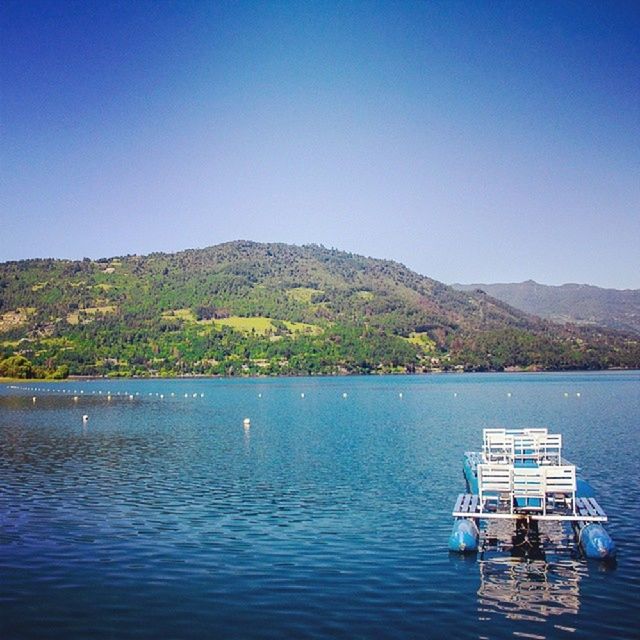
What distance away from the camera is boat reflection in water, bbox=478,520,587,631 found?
18203mm

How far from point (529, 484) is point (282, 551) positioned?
846 cm

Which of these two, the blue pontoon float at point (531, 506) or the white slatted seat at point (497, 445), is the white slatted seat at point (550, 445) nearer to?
the white slatted seat at point (497, 445)

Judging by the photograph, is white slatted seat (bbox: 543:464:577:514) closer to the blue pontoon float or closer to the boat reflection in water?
the blue pontoon float

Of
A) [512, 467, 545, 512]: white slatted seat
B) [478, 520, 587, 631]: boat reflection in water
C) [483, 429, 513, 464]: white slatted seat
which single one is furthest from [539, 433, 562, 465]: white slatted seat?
[512, 467, 545, 512]: white slatted seat

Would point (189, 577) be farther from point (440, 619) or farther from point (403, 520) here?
point (403, 520)

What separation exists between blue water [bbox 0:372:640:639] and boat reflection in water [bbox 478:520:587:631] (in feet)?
0.27

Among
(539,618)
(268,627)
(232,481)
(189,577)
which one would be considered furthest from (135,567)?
(232,481)

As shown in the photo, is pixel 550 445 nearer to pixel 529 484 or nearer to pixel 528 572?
pixel 529 484

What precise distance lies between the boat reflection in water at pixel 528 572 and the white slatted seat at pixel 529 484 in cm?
99

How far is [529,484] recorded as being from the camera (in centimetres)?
2536

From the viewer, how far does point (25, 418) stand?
8144 cm

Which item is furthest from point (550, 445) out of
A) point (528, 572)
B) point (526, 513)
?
point (528, 572)

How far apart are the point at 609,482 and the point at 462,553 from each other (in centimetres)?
1558

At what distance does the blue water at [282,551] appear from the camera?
17391mm
